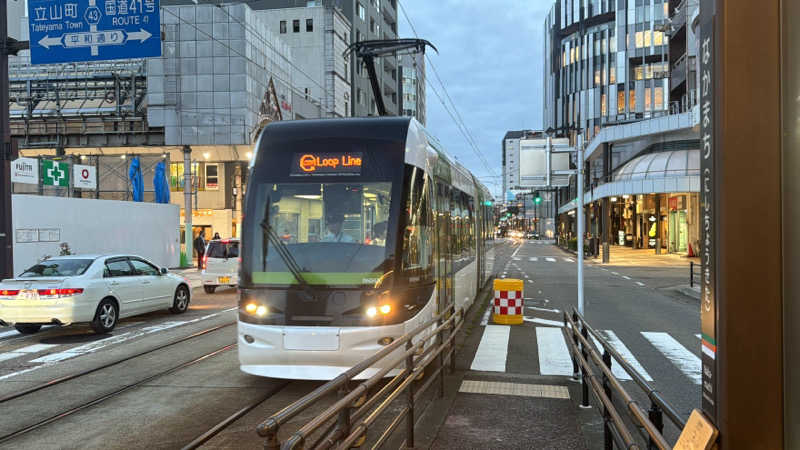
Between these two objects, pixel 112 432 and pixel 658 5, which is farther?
pixel 658 5

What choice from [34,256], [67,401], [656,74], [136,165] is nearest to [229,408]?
[67,401]

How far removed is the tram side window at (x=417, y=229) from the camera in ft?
25.2

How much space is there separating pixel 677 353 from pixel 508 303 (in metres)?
3.78

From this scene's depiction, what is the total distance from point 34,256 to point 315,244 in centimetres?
1866

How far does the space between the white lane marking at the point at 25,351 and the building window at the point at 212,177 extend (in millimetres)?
35890

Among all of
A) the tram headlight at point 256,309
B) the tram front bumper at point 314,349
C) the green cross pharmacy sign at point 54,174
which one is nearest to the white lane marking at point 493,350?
the tram front bumper at point 314,349

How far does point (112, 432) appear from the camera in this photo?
6047 millimetres

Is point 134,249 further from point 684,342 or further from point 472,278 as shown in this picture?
point 684,342

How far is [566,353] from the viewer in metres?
10.2

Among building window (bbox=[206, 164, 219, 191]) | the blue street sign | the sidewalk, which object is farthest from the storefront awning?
the sidewalk

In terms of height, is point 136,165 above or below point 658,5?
below

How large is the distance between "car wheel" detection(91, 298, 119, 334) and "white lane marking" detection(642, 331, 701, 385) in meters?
10.6

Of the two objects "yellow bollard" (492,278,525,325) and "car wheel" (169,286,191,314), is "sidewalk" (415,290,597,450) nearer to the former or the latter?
"yellow bollard" (492,278,525,325)

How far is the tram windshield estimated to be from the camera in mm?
7340
